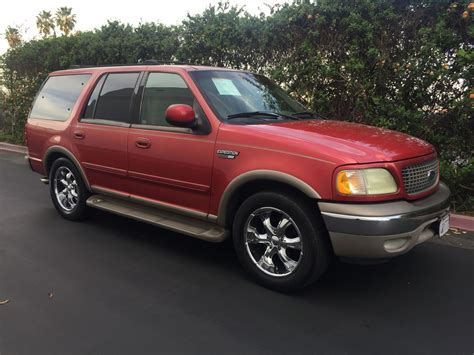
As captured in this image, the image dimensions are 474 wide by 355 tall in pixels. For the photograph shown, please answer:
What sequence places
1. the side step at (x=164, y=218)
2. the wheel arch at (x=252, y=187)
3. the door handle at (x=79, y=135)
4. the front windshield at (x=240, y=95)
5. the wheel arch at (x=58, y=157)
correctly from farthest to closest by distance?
1. the wheel arch at (x=58, y=157)
2. the door handle at (x=79, y=135)
3. the front windshield at (x=240, y=95)
4. the side step at (x=164, y=218)
5. the wheel arch at (x=252, y=187)

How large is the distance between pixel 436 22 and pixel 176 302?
492 centimetres

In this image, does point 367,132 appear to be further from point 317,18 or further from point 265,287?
point 317,18

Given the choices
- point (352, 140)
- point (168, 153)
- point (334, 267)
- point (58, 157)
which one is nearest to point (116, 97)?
point (168, 153)

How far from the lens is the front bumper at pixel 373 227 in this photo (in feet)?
9.77

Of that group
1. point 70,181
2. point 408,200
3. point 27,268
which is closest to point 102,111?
point 70,181

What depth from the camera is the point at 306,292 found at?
3.48 meters

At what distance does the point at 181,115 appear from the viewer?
3.66 m

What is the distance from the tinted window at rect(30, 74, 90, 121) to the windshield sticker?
6.08 feet

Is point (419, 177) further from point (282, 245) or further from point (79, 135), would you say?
point (79, 135)

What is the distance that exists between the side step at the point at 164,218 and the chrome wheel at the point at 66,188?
1.46 ft

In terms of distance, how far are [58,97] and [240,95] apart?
261cm

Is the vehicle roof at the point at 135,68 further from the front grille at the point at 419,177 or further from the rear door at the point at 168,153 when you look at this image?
the front grille at the point at 419,177

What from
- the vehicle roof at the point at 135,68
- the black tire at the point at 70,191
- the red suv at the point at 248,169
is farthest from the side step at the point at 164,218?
the vehicle roof at the point at 135,68

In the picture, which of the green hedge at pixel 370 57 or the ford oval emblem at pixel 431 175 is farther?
the green hedge at pixel 370 57
